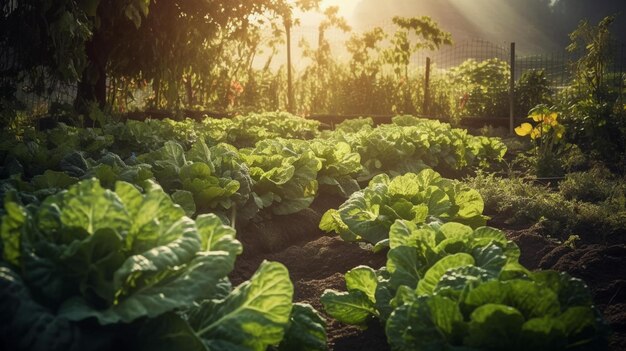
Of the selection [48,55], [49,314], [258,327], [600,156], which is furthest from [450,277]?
[48,55]

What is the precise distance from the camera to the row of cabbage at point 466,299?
1.75 meters

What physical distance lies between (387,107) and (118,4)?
23.1 ft

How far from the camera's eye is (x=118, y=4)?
8.22m

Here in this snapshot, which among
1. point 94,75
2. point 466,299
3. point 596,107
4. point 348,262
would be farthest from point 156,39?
point 466,299

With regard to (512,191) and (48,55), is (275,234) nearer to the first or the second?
(512,191)

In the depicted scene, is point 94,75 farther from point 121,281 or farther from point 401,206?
point 121,281

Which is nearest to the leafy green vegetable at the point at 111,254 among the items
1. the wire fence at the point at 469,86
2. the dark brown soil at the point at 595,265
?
the dark brown soil at the point at 595,265

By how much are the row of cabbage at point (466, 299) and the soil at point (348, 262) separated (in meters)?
0.13

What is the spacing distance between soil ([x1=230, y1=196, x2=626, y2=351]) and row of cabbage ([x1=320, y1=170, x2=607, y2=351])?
127 mm

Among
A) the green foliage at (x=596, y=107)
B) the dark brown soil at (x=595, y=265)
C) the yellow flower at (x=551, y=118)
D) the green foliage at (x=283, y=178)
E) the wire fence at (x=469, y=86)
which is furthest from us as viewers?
the wire fence at (x=469, y=86)

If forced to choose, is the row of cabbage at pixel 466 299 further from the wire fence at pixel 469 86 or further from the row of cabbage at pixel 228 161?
the wire fence at pixel 469 86

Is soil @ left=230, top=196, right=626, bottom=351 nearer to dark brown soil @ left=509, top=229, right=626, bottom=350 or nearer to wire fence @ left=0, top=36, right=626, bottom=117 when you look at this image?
dark brown soil @ left=509, top=229, right=626, bottom=350

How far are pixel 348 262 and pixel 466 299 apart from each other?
5.64 ft

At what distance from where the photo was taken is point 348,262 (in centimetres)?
353
